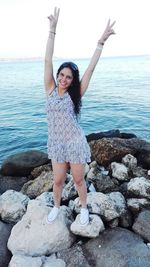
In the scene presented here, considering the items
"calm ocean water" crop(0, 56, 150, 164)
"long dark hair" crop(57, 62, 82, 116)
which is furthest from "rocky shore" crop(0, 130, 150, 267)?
"calm ocean water" crop(0, 56, 150, 164)

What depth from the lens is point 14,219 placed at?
645 centimetres

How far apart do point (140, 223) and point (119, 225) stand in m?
0.39

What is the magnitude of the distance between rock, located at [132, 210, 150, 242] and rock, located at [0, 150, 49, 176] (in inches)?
173

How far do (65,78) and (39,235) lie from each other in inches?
105

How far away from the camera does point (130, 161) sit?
870cm

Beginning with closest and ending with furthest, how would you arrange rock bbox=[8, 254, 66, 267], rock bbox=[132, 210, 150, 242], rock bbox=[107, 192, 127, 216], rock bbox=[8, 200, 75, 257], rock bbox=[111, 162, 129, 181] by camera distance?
rock bbox=[8, 254, 66, 267] → rock bbox=[8, 200, 75, 257] → rock bbox=[132, 210, 150, 242] → rock bbox=[107, 192, 127, 216] → rock bbox=[111, 162, 129, 181]

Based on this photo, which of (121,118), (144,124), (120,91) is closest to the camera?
(144,124)

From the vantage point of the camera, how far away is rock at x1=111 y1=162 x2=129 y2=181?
8.05 metres

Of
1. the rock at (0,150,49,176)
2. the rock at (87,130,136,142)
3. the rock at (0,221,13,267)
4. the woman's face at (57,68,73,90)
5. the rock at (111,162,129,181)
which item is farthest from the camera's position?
the rock at (87,130,136,142)

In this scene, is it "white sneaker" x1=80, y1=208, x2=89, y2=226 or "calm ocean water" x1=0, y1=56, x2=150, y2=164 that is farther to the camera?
"calm ocean water" x1=0, y1=56, x2=150, y2=164

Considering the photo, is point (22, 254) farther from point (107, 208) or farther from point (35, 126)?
point (35, 126)

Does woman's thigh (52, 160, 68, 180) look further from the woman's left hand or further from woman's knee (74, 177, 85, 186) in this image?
the woman's left hand

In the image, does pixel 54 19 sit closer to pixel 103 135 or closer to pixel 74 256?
pixel 74 256

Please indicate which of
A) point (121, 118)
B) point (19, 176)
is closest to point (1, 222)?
point (19, 176)
